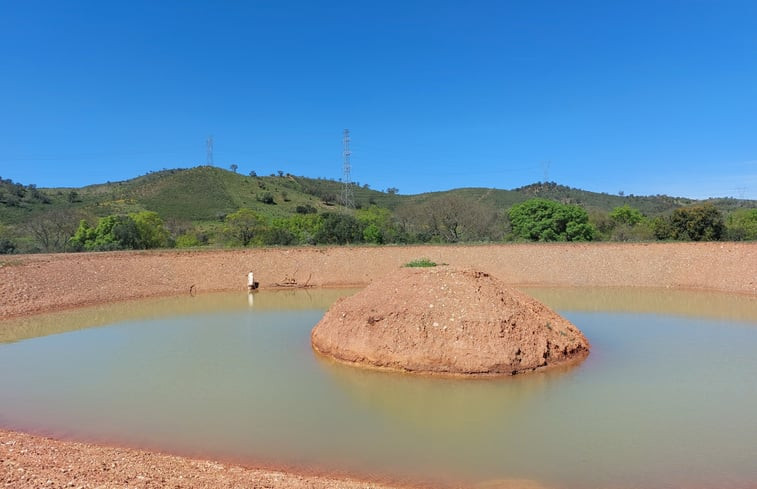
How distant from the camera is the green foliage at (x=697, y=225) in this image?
3931 cm

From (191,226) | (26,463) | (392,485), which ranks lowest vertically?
(392,485)

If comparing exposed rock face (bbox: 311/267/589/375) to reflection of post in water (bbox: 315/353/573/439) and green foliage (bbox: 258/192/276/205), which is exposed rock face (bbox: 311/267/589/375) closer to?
reflection of post in water (bbox: 315/353/573/439)

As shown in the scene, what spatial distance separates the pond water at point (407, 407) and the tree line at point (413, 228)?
24.4 metres

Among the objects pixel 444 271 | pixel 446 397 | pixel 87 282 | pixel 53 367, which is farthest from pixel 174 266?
pixel 446 397

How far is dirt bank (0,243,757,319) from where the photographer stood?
2741 centimetres

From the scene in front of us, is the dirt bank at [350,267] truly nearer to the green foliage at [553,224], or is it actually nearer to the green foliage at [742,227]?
the green foliage at [553,224]

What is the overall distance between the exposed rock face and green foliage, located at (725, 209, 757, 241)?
3533 centimetres

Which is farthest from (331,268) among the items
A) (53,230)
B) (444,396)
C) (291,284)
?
(53,230)

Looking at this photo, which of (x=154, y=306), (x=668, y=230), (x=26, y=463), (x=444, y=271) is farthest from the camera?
(x=668, y=230)

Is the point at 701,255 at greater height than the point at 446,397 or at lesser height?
greater

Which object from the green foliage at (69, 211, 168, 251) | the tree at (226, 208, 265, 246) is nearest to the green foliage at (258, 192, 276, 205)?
the tree at (226, 208, 265, 246)

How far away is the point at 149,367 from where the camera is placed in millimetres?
13844

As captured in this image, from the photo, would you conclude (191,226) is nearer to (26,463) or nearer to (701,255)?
(701,255)

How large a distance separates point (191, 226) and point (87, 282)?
99.1 feet
